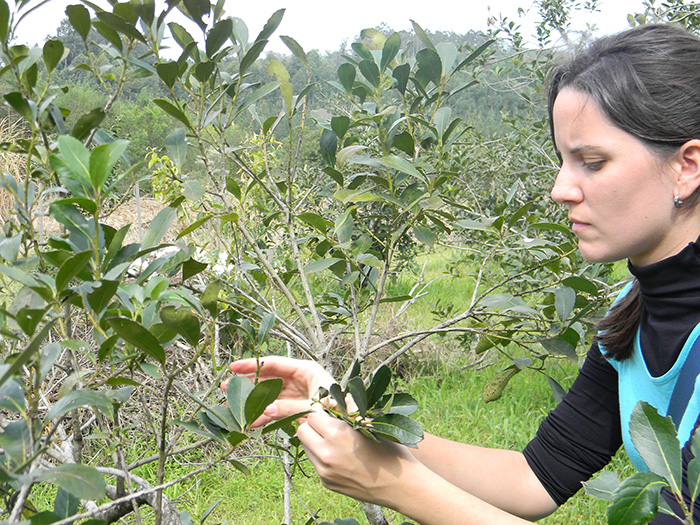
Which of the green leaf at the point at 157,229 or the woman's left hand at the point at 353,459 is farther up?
the green leaf at the point at 157,229

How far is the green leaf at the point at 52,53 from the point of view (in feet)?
2.88

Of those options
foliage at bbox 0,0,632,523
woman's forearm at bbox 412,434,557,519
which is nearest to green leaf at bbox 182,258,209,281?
foliage at bbox 0,0,632,523

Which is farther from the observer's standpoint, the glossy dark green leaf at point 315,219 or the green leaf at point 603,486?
the glossy dark green leaf at point 315,219

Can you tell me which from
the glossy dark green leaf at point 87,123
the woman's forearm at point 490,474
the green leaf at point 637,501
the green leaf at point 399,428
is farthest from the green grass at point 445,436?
the green leaf at point 637,501

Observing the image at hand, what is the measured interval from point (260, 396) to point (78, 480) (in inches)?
8.3

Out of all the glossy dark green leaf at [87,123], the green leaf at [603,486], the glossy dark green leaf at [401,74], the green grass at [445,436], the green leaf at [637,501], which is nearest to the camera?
the green leaf at [637,501]

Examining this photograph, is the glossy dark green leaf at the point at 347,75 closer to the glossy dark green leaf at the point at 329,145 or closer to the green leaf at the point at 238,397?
the glossy dark green leaf at the point at 329,145

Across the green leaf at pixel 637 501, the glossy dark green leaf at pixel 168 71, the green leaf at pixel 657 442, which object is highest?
the glossy dark green leaf at pixel 168 71

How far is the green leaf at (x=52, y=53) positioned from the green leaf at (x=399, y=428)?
0.68 meters

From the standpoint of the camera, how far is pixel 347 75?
1.20 meters

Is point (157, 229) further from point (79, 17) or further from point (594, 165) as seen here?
point (594, 165)

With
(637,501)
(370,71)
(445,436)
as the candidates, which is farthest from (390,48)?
(445,436)

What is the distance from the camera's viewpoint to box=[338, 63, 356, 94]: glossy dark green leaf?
46.6 inches

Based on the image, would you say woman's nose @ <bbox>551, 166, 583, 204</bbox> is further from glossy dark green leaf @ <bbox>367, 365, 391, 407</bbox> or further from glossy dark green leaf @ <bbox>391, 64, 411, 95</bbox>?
glossy dark green leaf @ <bbox>367, 365, 391, 407</bbox>
